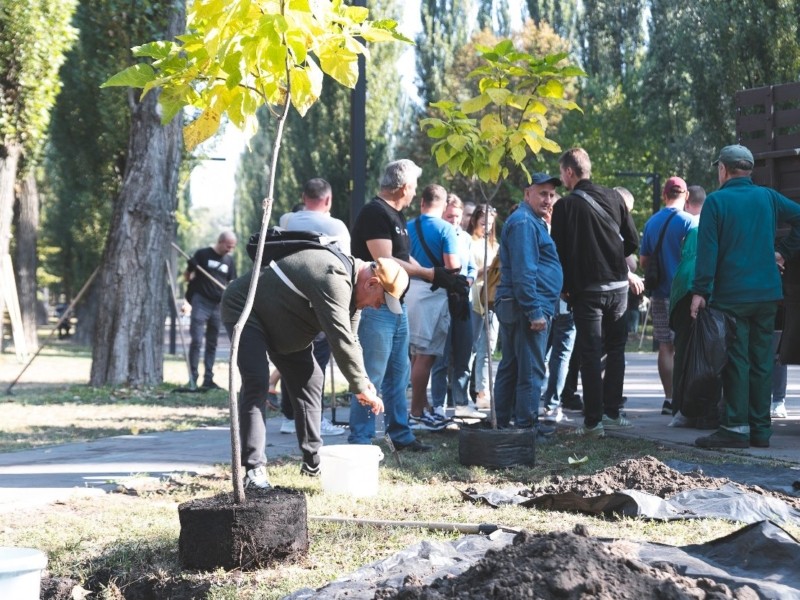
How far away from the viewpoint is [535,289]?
301 inches

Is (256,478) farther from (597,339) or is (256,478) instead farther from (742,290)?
(742,290)

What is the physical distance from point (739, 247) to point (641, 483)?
255 cm

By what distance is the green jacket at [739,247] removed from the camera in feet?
25.0

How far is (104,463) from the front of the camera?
7516mm

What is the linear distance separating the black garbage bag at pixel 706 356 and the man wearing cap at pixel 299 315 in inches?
103

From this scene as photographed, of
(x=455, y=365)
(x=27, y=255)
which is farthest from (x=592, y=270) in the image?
(x=27, y=255)

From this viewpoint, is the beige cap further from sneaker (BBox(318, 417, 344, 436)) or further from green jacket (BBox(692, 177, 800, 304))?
sneaker (BBox(318, 417, 344, 436))

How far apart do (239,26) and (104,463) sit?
4264mm

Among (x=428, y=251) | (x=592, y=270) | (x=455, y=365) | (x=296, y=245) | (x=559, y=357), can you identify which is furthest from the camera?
(x=455, y=365)

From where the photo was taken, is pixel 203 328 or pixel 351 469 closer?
pixel 351 469

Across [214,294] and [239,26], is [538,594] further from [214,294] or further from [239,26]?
[214,294]

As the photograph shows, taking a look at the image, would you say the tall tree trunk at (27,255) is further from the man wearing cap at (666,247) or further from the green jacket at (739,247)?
the green jacket at (739,247)

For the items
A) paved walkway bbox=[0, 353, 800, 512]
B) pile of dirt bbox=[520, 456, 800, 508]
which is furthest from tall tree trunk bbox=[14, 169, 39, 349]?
pile of dirt bbox=[520, 456, 800, 508]

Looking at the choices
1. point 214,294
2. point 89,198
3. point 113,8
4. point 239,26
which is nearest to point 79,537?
point 239,26
